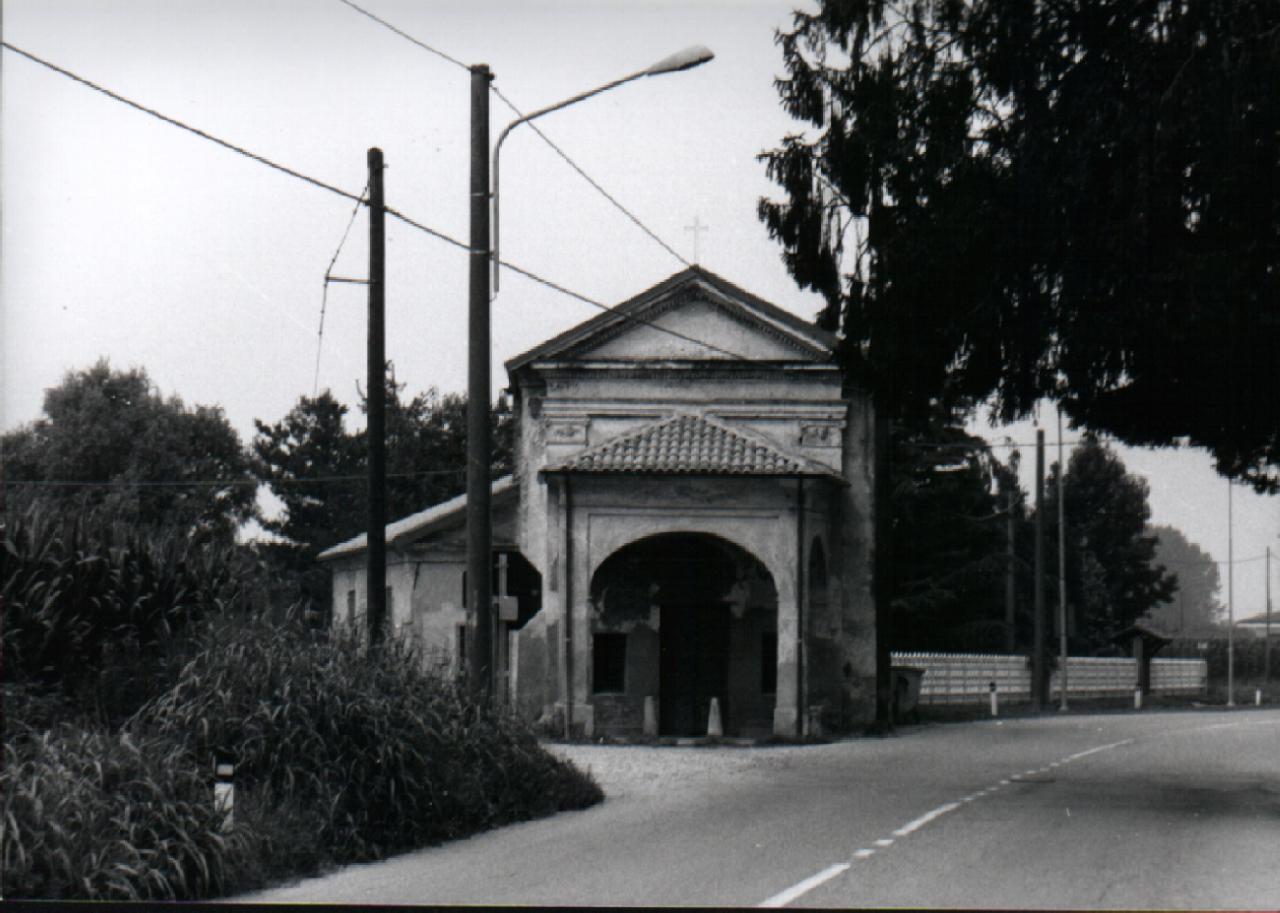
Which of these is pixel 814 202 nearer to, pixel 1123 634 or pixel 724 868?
pixel 724 868

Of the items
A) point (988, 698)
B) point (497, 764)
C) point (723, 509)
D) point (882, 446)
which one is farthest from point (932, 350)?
point (988, 698)

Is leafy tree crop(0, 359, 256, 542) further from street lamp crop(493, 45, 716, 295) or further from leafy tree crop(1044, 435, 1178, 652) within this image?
leafy tree crop(1044, 435, 1178, 652)

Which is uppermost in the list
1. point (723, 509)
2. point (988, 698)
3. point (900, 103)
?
point (900, 103)

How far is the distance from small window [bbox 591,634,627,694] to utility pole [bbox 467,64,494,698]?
596 inches

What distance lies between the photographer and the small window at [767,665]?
32094 mm

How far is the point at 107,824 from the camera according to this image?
1062 centimetres

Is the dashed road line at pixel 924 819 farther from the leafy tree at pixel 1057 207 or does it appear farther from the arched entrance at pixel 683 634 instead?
the arched entrance at pixel 683 634

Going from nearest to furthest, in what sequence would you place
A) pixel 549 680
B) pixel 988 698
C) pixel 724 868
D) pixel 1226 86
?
pixel 724 868
pixel 1226 86
pixel 549 680
pixel 988 698

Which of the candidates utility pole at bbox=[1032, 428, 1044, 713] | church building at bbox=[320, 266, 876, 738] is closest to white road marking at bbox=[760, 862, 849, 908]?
church building at bbox=[320, 266, 876, 738]

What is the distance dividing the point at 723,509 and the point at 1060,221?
1485 centimetres

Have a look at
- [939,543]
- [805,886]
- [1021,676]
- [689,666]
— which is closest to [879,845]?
[805,886]

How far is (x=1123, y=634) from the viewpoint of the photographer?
5638 centimetres

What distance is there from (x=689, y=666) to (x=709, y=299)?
6870mm

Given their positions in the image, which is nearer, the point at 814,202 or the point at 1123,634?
the point at 814,202
